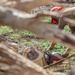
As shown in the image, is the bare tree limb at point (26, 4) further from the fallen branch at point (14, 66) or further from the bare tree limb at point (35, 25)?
the fallen branch at point (14, 66)

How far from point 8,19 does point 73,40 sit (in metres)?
0.14

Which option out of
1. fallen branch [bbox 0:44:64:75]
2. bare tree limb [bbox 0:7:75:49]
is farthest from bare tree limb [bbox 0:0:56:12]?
fallen branch [bbox 0:44:64:75]

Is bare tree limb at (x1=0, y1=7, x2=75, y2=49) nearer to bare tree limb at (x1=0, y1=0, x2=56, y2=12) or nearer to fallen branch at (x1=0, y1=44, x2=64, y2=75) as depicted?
bare tree limb at (x1=0, y1=0, x2=56, y2=12)

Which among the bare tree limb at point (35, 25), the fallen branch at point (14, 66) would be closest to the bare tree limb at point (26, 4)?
the bare tree limb at point (35, 25)

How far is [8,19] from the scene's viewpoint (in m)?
0.50

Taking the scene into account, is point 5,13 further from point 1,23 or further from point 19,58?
point 19,58

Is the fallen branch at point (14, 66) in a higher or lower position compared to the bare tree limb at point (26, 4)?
lower

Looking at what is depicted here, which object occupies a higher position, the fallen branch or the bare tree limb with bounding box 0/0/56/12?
the bare tree limb with bounding box 0/0/56/12

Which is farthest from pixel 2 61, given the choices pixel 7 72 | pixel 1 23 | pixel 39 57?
pixel 39 57

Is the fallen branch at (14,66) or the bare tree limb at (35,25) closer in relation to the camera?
the bare tree limb at (35,25)

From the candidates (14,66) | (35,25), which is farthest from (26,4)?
(14,66)

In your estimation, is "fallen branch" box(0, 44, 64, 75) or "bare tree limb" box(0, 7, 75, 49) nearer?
"bare tree limb" box(0, 7, 75, 49)

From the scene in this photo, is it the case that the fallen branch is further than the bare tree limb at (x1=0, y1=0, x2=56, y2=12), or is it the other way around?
the fallen branch

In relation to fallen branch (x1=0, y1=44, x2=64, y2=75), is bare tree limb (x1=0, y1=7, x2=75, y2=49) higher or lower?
higher
